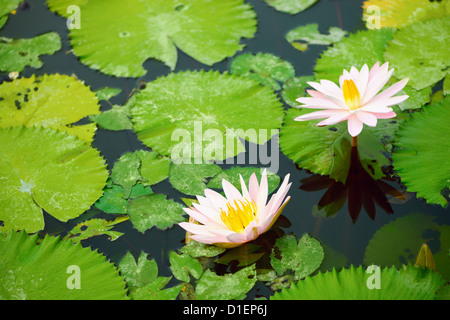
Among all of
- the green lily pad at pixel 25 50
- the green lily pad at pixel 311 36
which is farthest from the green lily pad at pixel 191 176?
the green lily pad at pixel 25 50

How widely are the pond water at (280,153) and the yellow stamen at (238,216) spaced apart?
180 mm

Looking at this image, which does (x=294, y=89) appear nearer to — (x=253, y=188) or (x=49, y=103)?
(x=253, y=188)

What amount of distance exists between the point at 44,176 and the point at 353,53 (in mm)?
A: 1549

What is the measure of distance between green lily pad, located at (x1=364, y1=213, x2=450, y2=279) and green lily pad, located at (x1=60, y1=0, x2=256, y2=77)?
123 centimetres

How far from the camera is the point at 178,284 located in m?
1.38

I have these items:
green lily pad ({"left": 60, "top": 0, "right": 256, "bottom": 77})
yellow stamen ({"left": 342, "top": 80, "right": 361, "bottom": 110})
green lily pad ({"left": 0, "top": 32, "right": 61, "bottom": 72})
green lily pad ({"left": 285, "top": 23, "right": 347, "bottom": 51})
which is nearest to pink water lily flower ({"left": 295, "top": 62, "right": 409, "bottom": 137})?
yellow stamen ({"left": 342, "top": 80, "right": 361, "bottom": 110})

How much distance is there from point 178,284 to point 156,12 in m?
1.67

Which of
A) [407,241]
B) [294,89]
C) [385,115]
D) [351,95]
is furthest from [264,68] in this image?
[407,241]

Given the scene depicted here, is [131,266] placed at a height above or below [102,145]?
below

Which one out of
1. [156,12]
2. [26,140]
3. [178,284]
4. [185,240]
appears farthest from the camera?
[156,12]

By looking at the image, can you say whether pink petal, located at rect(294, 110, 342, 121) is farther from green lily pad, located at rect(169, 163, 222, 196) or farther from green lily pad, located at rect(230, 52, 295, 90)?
green lily pad, located at rect(230, 52, 295, 90)

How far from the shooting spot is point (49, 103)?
204 cm

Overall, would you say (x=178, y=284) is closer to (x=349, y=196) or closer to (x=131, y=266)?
(x=131, y=266)
